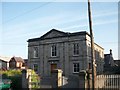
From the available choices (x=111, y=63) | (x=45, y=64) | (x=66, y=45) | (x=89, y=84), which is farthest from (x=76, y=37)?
(x=111, y=63)

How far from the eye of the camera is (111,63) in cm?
6375

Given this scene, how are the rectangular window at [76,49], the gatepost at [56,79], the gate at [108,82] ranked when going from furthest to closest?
the rectangular window at [76,49], the gatepost at [56,79], the gate at [108,82]

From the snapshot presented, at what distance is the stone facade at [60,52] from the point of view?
37781 mm

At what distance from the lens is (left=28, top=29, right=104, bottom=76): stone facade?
1487 inches

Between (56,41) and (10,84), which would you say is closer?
(10,84)

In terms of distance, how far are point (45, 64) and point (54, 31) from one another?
6424mm

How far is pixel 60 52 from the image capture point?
4019cm

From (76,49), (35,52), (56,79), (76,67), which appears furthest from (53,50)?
(56,79)

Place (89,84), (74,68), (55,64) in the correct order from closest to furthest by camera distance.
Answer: (89,84) < (74,68) < (55,64)

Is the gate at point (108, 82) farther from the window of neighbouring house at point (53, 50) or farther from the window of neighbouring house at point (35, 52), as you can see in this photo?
the window of neighbouring house at point (35, 52)

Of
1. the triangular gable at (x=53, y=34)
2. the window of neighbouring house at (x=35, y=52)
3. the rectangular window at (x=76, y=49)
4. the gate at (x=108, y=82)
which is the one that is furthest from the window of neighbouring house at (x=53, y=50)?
the gate at (x=108, y=82)

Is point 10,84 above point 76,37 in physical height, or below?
below

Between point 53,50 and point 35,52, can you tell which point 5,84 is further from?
point 35,52

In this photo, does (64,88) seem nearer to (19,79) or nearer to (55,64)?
(19,79)
